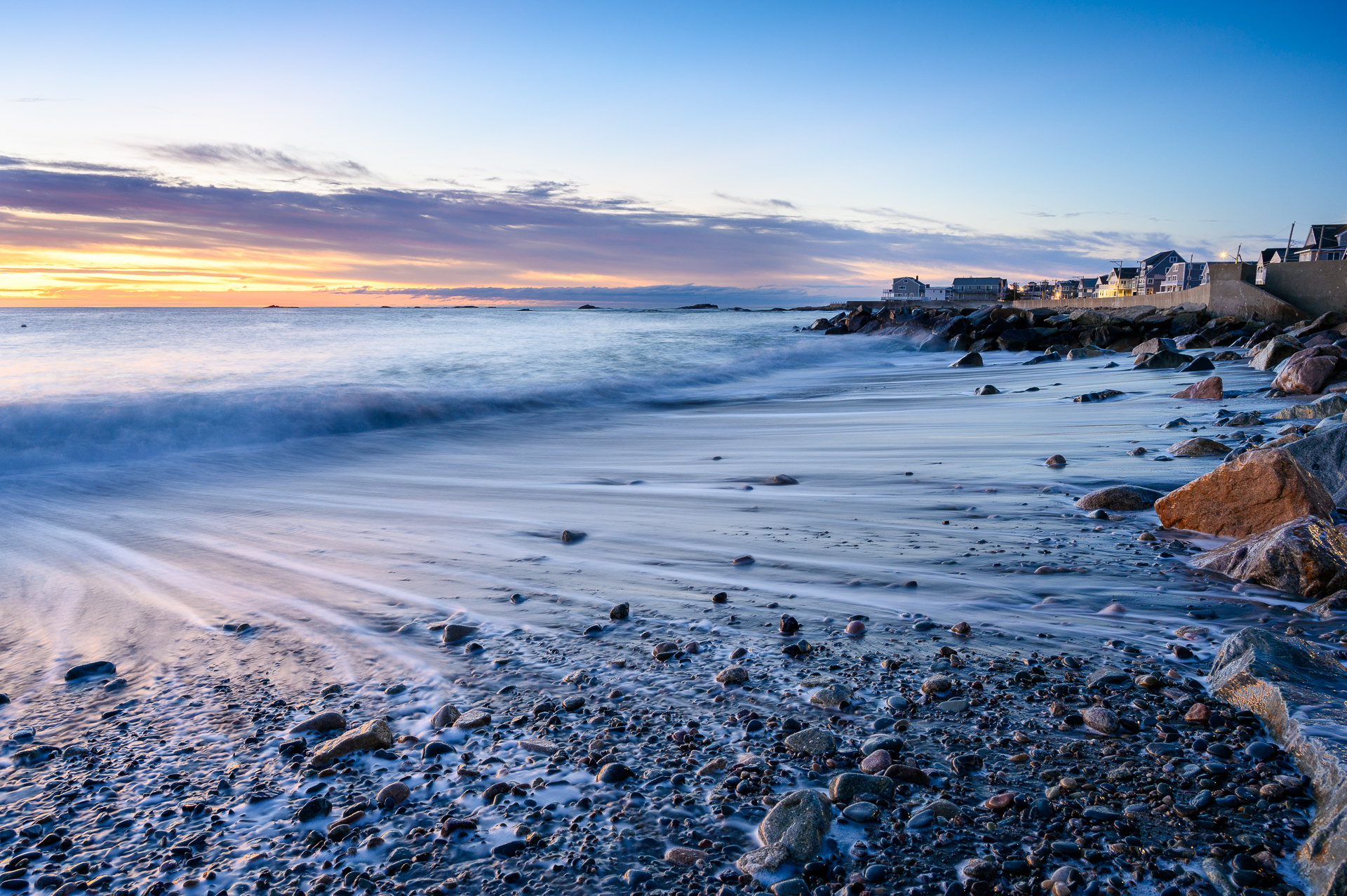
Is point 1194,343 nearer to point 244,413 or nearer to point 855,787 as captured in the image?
point 855,787

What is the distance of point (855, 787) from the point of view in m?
1.96

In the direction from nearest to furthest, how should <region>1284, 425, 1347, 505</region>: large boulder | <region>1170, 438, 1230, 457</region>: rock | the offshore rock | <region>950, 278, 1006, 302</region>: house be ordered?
the offshore rock < <region>1284, 425, 1347, 505</region>: large boulder < <region>1170, 438, 1230, 457</region>: rock < <region>950, 278, 1006, 302</region>: house

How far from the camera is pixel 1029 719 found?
2.27m

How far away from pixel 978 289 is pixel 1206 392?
3709 inches

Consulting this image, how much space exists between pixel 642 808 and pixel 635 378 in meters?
16.3

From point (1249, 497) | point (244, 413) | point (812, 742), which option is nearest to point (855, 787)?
point (812, 742)

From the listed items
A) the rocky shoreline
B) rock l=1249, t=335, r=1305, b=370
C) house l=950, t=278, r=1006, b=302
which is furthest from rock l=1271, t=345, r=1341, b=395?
house l=950, t=278, r=1006, b=302

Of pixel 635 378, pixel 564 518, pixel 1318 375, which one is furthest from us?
pixel 635 378

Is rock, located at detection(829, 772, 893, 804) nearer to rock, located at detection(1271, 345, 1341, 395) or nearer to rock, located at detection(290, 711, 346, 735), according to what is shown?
rock, located at detection(290, 711, 346, 735)

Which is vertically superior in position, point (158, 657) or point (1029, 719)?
point (1029, 719)

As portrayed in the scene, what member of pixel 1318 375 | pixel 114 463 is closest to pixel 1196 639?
pixel 1318 375

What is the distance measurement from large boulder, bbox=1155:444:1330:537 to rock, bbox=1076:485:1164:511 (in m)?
0.37

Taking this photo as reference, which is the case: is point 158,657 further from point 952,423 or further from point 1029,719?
point 952,423

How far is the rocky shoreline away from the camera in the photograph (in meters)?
1.74
